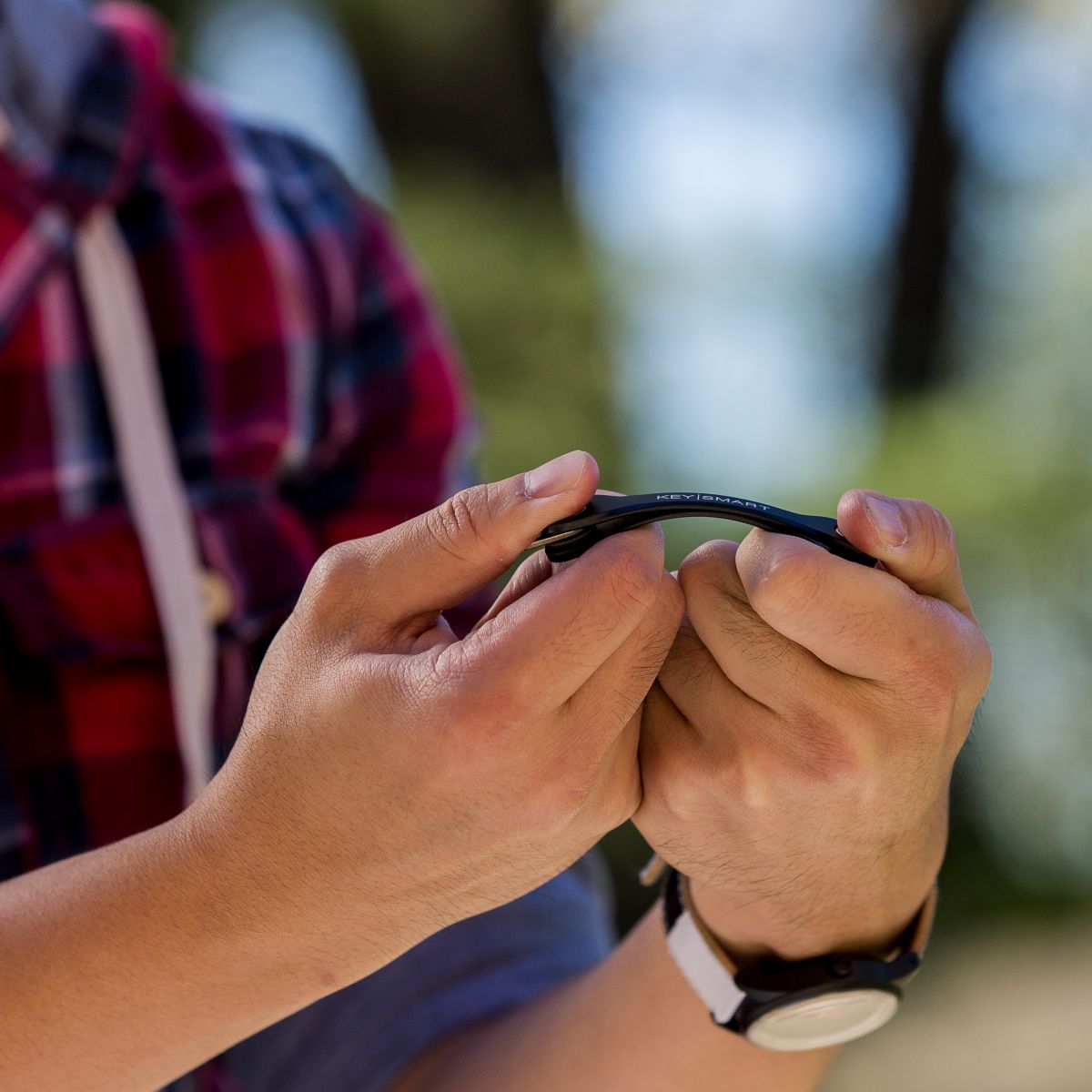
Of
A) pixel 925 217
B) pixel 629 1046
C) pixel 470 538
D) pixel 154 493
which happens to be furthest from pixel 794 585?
pixel 925 217

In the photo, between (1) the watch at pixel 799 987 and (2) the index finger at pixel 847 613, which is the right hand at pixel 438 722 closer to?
(2) the index finger at pixel 847 613

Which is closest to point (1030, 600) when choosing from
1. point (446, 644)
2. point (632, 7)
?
point (632, 7)

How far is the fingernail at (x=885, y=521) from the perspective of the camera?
574 millimetres

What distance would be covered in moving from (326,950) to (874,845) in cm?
29

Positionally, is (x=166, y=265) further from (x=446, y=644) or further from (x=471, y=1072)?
(x=471, y=1072)

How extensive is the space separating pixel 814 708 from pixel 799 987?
0.21m

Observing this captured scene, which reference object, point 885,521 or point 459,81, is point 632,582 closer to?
point 885,521

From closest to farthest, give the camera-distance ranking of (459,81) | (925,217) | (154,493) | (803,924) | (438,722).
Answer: (438,722)
(803,924)
(154,493)
(459,81)
(925,217)

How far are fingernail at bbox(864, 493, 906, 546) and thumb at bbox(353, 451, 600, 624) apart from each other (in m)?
0.14

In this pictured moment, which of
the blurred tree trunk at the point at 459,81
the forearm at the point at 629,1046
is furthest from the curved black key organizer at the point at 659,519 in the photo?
the blurred tree trunk at the point at 459,81

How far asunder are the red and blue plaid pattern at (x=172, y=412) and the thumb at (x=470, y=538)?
1.36 feet

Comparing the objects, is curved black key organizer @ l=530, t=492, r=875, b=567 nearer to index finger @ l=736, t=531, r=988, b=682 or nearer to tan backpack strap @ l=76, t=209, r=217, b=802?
index finger @ l=736, t=531, r=988, b=682

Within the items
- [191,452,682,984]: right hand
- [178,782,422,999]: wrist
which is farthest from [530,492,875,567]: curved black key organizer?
[178,782,422,999]: wrist

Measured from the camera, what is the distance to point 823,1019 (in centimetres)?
70
